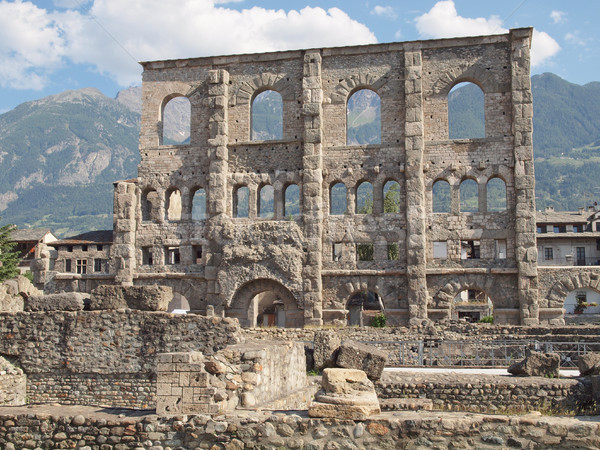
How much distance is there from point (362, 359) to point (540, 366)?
4213 millimetres

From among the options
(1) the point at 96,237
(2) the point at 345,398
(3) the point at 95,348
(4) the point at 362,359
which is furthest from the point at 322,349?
(1) the point at 96,237

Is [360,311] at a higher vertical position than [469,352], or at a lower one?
higher

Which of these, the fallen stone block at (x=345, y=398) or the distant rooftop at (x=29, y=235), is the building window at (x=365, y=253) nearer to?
the distant rooftop at (x=29, y=235)

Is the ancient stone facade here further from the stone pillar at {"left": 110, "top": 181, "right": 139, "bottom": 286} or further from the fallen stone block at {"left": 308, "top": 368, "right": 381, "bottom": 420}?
the fallen stone block at {"left": 308, "top": 368, "right": 381, "bottom": 420}

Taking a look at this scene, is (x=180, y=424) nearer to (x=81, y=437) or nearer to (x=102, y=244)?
(x=81, y=437)

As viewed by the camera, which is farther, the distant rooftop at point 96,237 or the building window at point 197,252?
the distant rooftop at point 96,237

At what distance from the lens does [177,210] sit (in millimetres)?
37781

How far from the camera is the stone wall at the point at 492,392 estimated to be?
1193 cm

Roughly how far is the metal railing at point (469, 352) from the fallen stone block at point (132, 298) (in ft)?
22.0

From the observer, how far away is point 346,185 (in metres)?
29.1

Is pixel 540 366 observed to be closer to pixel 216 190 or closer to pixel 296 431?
pixel 296 431

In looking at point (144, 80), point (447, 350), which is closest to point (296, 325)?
point (447, 350)

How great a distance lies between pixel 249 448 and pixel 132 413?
2123mm

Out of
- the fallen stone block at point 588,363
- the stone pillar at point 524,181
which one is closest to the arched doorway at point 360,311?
the stone pillar at point 524,181
